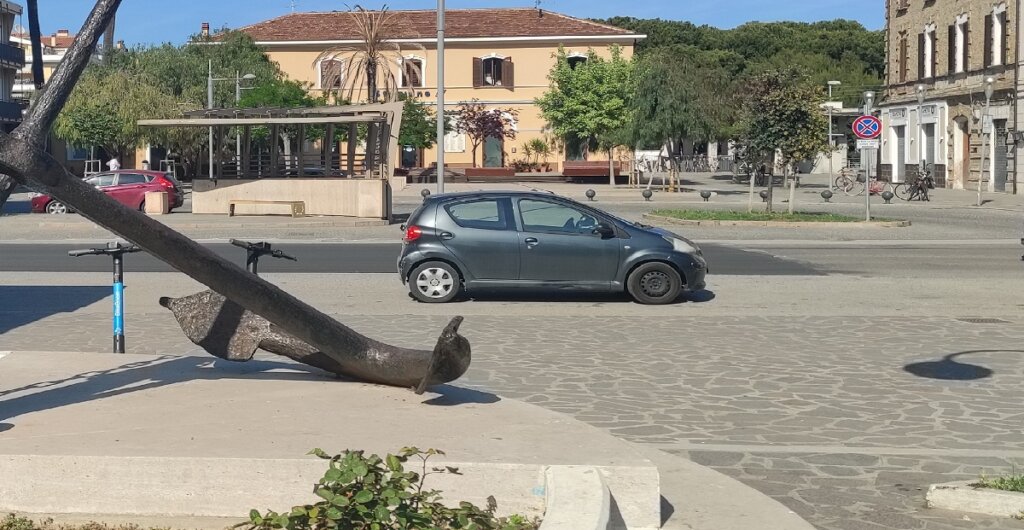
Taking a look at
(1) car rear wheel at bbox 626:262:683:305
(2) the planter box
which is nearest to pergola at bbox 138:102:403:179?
(1) car rear wheel at bbox 626:262:683:305

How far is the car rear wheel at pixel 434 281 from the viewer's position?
50.1 ft

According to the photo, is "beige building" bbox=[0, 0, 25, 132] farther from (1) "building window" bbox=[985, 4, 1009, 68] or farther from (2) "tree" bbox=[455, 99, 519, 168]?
(1) "building window" bbox=[985, 4, 1009, 68]

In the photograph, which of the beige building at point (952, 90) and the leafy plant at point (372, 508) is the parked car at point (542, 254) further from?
the beige building at point (952, 90)

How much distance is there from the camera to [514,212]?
15.3 meters

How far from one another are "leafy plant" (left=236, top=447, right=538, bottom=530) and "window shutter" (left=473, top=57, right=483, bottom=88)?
234ft

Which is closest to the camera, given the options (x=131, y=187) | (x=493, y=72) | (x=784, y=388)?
(x=784, y=388)

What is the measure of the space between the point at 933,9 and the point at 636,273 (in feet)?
145

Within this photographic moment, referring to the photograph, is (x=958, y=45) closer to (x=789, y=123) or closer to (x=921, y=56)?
(x=921, y=56)

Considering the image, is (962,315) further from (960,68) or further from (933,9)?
(933,9)

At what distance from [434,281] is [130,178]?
25.4 m

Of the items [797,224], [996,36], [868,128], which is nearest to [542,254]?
[797,224]

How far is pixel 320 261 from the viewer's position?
21266 millimetres

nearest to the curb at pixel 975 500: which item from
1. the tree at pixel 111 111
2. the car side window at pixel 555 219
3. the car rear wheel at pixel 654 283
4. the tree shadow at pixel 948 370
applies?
the tree shadow at pixel 948 370

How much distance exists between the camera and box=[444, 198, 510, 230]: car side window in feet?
50.1
